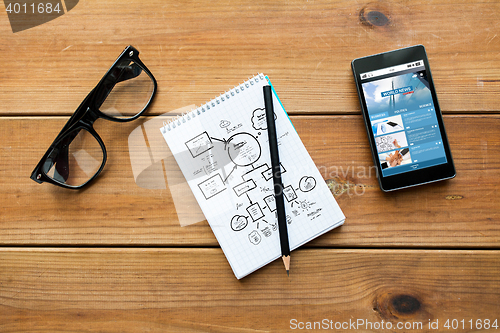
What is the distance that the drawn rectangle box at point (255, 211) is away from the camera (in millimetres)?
498

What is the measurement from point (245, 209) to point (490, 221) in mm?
423

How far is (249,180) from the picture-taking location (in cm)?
51

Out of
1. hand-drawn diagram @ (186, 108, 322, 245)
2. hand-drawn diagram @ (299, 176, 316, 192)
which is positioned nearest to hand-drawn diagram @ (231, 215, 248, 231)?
hand-drawn diagram @ (186, 108, 322, 245)

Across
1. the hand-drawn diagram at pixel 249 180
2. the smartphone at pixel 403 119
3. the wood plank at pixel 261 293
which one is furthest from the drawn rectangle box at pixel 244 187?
the smartphone at pixel 403 119

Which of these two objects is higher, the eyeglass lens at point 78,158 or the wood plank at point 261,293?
the eyeglass lens at point 78,158

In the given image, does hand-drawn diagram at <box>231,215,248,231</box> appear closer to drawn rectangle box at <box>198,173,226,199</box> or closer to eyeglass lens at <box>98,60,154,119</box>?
drawn rectangle box at <box>198,173,226,199</box>

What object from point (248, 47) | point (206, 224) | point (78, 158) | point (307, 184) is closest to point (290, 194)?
point (307, 184)

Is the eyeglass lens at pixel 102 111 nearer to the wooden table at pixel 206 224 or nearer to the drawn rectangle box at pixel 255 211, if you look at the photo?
the wooden table at pixel 206 224

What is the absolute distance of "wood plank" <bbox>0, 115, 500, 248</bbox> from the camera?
1.67 feet

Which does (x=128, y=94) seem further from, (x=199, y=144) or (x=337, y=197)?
(x=337, y=197)

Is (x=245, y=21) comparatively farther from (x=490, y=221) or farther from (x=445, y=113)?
(x=490, y=221)

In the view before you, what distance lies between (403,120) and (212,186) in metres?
0.34

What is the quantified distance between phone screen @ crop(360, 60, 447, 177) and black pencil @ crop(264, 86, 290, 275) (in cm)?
17

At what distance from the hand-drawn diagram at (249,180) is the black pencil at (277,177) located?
1cm
